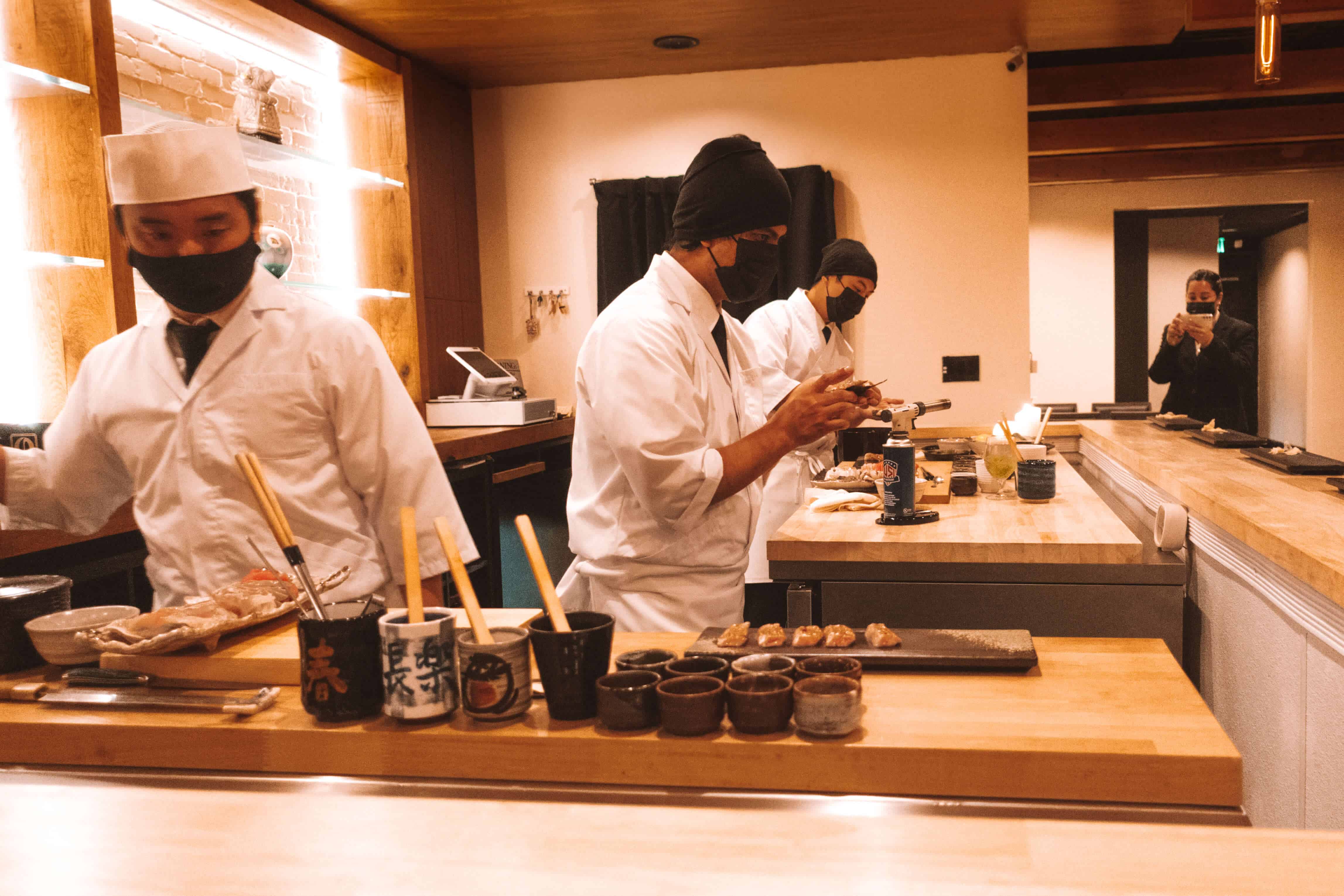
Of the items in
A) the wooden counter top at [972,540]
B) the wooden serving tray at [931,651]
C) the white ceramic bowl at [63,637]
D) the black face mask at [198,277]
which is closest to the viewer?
the wooden serving tray at [931,651]

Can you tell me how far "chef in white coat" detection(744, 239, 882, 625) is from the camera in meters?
3.44

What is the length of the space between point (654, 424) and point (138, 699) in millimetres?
903

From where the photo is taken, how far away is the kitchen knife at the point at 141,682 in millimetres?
1236

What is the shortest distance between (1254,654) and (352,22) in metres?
3.92

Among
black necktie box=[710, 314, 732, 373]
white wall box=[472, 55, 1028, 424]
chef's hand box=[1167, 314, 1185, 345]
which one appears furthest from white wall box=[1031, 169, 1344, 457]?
black necktie box=[710, 314, 732, 373]

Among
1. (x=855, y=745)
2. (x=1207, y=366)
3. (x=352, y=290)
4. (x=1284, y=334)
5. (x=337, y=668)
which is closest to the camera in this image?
(x=855, y=745)

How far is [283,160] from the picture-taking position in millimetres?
3928

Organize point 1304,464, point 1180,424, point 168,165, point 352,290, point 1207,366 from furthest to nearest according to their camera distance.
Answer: point 1207,366 < point 352,290 < point 1180,424 < point 1304,464 < point 168,165

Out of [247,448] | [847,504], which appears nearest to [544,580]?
[247,448]

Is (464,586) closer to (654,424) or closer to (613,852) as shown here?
(613,852)

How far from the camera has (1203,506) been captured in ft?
7.20

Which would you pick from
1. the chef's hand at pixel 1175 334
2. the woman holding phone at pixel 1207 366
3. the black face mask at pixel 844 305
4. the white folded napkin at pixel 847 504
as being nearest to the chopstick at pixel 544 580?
the white folded napkin at pixel 847 504

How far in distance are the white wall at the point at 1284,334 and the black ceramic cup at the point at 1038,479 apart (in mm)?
7513

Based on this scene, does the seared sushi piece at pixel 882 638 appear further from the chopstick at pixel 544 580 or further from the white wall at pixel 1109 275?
the white wall at pixel 1109 275
